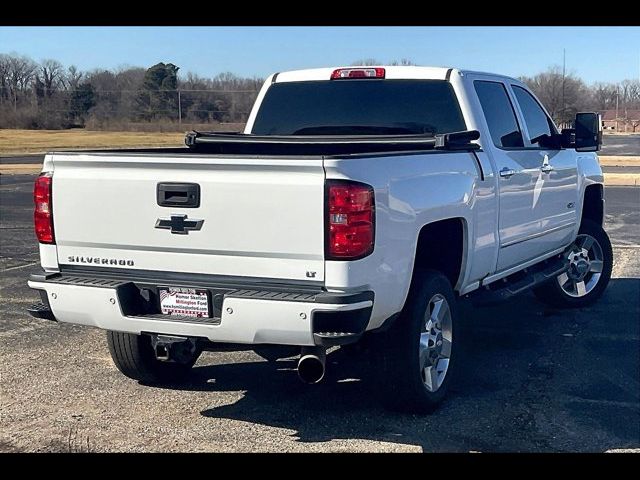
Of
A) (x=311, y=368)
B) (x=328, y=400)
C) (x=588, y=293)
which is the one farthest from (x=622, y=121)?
(x=311, y=368)

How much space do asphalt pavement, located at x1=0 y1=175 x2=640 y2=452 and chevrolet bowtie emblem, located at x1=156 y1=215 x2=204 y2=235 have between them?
1.22 meters

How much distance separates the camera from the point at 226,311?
14.1ft

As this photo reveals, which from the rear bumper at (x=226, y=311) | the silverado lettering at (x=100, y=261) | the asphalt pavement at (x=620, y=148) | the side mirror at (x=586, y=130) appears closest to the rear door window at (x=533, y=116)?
the side mirror at (x=586, y=130)

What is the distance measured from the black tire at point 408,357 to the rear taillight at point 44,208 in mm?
2066

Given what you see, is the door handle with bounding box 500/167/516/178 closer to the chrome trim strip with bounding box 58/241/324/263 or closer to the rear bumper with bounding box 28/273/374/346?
the rear bumper with bounding box 28/273/374/346

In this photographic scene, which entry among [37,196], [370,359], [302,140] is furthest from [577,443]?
[37,196]

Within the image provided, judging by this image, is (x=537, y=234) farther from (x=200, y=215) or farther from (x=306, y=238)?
(x=200, y=215)

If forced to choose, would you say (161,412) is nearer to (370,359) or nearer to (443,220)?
(370,359)

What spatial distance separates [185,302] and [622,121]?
85506mm

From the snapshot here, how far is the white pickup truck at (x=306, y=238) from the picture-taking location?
4188 mm

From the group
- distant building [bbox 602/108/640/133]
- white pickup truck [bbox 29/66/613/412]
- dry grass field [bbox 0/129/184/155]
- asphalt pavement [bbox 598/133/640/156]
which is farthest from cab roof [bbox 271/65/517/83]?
distant building [bbox 602/108/640/133]

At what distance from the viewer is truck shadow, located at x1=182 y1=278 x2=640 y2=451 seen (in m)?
4.72
